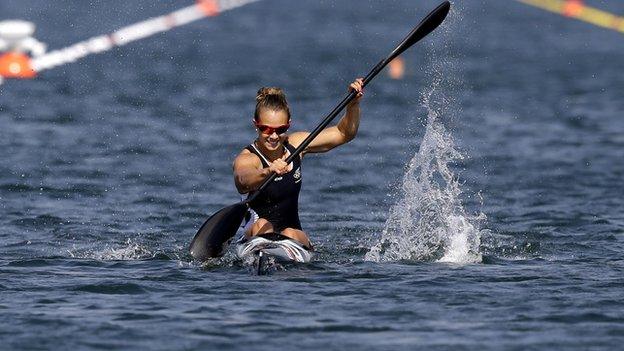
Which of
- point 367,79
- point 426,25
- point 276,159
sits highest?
point 426,25

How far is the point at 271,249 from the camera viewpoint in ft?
38.5

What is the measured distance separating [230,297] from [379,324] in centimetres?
130

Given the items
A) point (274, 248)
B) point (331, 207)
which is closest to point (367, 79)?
point (274, 248)

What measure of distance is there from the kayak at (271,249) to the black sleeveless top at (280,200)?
1.15 feet

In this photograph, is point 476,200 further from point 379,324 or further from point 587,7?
point 587,7

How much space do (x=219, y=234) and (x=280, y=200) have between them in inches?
22.1

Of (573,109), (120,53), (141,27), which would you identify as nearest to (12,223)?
(573,109)

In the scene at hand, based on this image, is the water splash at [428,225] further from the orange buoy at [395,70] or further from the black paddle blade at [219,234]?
the orange buoy at [395,70]

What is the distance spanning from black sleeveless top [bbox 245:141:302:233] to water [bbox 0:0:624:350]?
1.56 feet

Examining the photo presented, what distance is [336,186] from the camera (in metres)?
18.1

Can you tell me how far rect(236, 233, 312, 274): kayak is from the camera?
38.5 ft

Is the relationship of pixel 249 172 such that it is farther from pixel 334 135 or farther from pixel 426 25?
pixel 426 25

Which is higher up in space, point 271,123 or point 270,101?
point 270,101

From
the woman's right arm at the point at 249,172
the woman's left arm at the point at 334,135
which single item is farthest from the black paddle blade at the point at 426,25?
the woman's right arm at the point at 249,172
